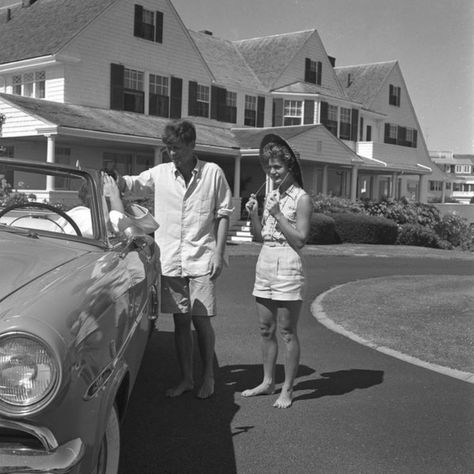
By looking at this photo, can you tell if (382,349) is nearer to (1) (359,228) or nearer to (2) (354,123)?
(1) (359,228)

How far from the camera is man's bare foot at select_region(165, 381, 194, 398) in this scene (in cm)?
445

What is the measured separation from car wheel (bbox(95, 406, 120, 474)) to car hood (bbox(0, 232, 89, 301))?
0.68 m

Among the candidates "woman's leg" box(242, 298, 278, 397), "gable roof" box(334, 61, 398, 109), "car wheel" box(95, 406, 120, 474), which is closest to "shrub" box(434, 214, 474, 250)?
"gable roof" box(334, 61, 398, 109)

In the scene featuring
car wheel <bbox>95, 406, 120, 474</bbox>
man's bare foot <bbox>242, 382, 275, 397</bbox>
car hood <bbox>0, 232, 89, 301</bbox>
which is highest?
car hood <bbox>0, 232, 89, 301</bbox>

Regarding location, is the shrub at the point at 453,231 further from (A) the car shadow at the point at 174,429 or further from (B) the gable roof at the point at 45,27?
(A) the car shadow at the point at 174,429

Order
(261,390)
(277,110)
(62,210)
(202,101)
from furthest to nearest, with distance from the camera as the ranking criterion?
(277,110), (202,101), (261,390), (62,210)

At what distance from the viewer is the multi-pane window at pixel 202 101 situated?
26.0 m

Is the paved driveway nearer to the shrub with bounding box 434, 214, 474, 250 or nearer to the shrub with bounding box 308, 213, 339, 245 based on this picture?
the shrub with bounding box 308, 213, 339, 245

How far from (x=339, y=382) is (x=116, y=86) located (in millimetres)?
19463

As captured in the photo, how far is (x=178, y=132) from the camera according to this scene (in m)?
4.21

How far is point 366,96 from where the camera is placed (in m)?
36.5

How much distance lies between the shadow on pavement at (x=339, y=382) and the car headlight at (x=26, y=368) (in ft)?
9.06

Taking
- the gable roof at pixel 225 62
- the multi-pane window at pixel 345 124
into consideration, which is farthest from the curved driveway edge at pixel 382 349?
the multi-pane window at pixel 345 124

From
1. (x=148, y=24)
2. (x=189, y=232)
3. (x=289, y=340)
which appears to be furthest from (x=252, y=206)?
(x=148, y=24)
